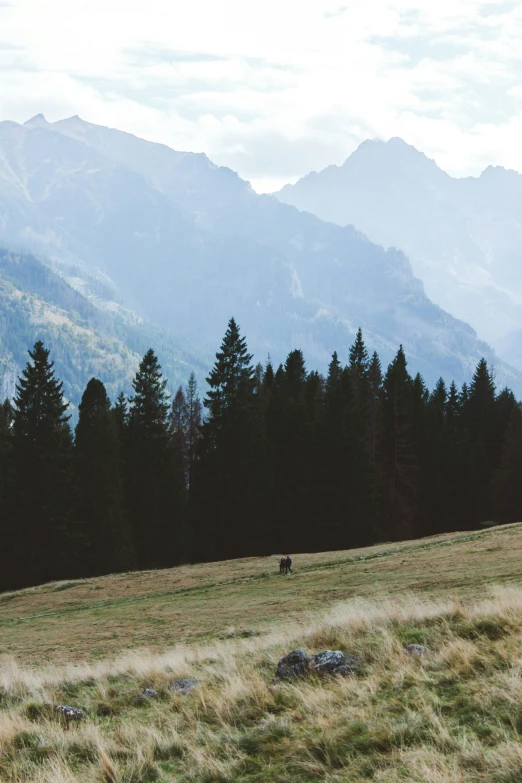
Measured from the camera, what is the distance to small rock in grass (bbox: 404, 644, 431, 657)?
38.2 ft

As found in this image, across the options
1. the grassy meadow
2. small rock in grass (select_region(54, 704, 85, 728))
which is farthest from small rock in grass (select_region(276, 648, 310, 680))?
small rock in grass (select_region(54, 704, 85, 728))

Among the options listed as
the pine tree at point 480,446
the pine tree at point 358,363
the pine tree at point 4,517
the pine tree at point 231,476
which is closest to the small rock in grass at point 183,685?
the pine tree at point 4,517

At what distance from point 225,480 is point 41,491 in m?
15.8

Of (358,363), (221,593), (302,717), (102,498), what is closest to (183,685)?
(302,717)

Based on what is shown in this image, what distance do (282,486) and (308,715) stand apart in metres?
56.0

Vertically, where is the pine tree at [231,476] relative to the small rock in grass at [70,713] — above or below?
above

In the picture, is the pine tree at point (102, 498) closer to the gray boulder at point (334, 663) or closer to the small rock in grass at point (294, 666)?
the small rock in grass at point (294, 666)

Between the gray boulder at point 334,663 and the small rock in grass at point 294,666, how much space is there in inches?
4.4

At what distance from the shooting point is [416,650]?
11.8m

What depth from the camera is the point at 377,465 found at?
7675 centimetres

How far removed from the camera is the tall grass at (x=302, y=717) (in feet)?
26.5

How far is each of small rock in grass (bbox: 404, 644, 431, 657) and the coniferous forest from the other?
46001mm

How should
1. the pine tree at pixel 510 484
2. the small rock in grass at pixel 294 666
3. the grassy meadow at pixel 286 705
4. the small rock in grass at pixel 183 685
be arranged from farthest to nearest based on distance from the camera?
the pine tree at pixel 510 484 < the small rock in grass at pixel 183 685 < the small rock in grass at pixel 294 666 < the grassy meadow at pixel 286 705

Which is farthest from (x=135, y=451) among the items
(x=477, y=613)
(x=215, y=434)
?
(x=477, y=613)
